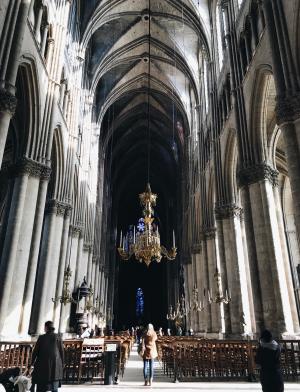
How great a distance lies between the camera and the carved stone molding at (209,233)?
21.1m

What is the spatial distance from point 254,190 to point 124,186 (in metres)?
34.4

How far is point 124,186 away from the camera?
4662 centimetres

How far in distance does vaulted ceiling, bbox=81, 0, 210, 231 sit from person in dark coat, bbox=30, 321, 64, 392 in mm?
20304

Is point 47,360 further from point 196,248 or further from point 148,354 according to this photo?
point 196,248

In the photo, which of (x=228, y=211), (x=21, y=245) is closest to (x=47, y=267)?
(x=21, y=245)

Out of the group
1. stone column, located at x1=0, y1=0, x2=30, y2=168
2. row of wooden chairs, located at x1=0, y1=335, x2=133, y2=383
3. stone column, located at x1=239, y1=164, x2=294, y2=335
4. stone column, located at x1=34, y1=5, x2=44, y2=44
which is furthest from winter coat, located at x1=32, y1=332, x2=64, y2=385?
stone column, located at x1=34, y1=5, x2=44, y2=44

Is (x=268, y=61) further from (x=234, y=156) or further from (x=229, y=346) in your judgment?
(x=229, y=346)

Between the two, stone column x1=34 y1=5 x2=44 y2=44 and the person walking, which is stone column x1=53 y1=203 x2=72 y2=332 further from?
the person walking

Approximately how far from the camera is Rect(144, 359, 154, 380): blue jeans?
7.83 metres

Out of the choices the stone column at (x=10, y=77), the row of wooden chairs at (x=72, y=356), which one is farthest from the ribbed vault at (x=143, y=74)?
the row of wooden chairs at (x=72, y=356)

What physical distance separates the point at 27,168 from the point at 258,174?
852 cm

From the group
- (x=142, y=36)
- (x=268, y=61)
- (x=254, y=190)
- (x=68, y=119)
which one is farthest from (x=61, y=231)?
(x=142, y=36)

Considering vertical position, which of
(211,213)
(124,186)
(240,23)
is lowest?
(211,213)

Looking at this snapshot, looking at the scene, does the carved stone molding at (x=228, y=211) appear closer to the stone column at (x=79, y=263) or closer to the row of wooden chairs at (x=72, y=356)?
the stone column at (x=79, y=263)
